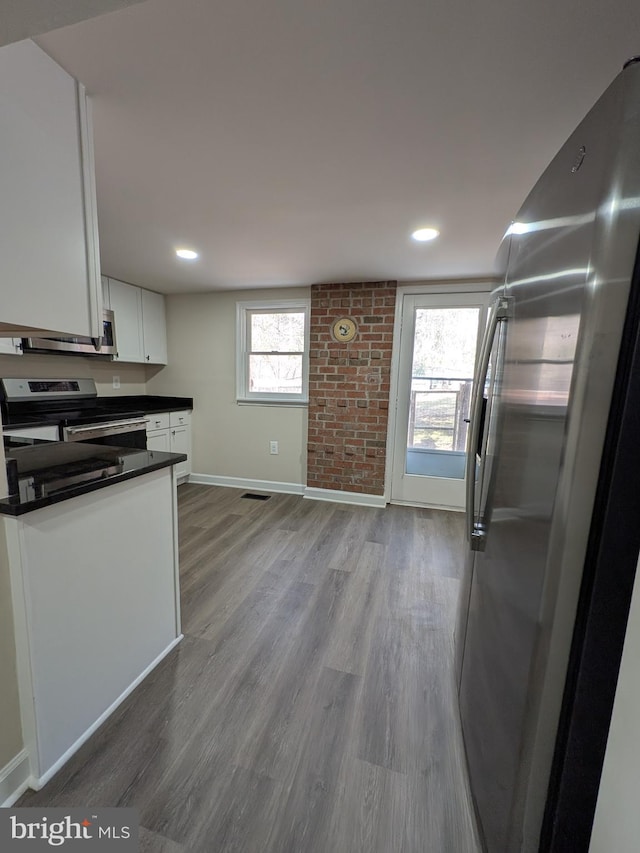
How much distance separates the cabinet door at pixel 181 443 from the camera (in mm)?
4012

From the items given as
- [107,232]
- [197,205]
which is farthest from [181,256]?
[197,205]

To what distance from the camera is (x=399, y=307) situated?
3.44 meters

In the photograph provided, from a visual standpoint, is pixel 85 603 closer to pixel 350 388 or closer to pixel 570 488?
pixel 570 488

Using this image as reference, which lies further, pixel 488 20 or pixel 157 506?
pixel 157 506

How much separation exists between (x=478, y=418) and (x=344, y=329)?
252cm

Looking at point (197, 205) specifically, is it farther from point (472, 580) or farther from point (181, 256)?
point (472, 580)

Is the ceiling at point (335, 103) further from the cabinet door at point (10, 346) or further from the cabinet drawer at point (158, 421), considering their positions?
the cabinet drawer at point (158, 421)

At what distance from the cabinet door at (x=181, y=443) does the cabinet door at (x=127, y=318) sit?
89cm

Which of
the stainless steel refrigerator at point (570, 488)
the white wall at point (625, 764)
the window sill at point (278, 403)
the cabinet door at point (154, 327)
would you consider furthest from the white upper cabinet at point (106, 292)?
the white wall at point (625, 764)

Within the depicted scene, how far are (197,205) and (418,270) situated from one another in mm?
1897

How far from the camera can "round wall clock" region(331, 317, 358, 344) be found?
11.6ft

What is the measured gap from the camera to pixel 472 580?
1320 mm

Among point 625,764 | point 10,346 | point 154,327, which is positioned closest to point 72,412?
point 10,346

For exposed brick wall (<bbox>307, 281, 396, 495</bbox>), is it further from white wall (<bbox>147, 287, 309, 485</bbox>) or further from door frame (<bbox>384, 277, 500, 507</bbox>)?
white wall (<bbox>147, 287, 309, 485</bbox>)
